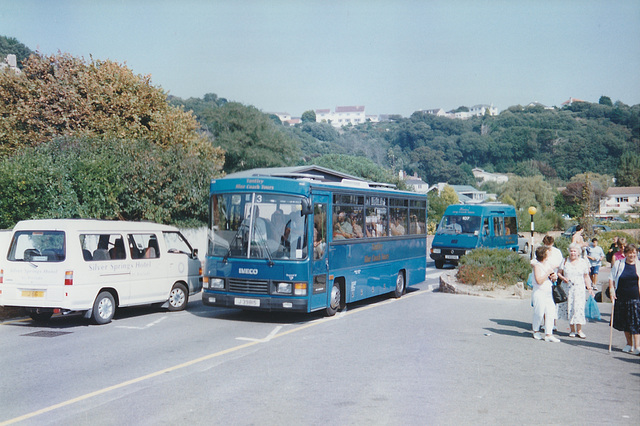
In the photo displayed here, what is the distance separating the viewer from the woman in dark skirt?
10.2 m

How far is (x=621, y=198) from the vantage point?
4144 inches

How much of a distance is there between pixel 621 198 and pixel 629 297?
10536 centimetres

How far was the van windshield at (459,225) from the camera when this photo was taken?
88.1ft

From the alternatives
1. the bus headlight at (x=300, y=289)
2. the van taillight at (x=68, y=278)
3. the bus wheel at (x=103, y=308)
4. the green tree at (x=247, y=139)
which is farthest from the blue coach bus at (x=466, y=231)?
the green tree at (x=247, y=139)

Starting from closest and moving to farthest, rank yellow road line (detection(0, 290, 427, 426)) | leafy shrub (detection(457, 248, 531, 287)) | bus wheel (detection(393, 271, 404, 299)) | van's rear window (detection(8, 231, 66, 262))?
yellow road line (detection(0, 290, 427, 426)) < van's rear window (detection(8, 231, 66, 262)) < bus wheel (detection(393, 271, 404, 299)) < leafy shrub (detection(457, 248, 531, 287))

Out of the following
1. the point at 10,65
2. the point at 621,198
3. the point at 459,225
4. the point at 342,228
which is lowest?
the point at 342,228

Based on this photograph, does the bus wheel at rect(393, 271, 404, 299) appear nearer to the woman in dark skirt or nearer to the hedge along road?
the hedge along road

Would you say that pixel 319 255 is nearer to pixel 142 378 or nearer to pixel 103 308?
pixel 103 308

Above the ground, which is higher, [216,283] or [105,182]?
[105,182]

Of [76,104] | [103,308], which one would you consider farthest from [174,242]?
[76,104]

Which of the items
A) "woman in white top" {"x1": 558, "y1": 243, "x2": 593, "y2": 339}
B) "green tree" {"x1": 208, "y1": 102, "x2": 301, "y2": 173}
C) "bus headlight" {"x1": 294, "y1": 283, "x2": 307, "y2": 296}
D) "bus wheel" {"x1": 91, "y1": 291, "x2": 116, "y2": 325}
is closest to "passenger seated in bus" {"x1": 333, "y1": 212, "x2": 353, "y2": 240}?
"bus headlight" {"x1": 294, "y1": 283, "x2": 307, "y2": 296}

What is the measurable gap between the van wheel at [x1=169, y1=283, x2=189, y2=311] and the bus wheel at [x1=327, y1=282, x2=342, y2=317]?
12.3 ft

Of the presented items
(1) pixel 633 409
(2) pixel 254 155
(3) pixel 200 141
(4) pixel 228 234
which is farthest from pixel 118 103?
(2) pixel 254 155

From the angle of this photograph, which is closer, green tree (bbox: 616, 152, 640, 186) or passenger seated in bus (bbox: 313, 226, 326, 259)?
passenger seated in bus (bbox: 313, 226, 326, 259)
